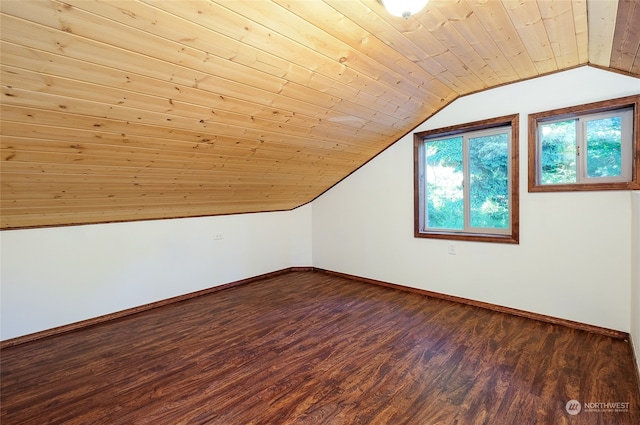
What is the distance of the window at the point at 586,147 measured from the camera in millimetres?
2459

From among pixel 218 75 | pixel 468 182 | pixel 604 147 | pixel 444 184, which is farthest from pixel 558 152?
pixel 218 75

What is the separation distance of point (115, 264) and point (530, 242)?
4.37 meters

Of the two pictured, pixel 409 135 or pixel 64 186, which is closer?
pixel 64 186

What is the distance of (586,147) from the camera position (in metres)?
2.67

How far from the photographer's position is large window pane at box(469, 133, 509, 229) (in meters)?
3.16

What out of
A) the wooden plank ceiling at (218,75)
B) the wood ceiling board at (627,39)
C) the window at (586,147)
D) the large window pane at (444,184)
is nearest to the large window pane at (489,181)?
the large window pane at (444,184)

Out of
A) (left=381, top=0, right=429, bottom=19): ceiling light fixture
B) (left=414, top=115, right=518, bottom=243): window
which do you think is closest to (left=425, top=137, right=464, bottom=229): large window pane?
(left=414, top=115, right=518, bottom=243): window

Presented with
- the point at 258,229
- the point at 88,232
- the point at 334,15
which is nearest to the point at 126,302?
the point at 88,232

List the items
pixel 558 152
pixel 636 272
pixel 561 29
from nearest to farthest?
pixel 561 29 < pixel 636 272 < pixel 558 152

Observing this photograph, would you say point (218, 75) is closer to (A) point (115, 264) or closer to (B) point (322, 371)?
(B) point (322, 371)

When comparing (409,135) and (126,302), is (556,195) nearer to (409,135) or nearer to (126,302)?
(409,135)

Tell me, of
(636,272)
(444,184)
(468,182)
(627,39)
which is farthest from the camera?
Answer: (444,184)

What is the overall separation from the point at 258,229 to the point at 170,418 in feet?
10.1

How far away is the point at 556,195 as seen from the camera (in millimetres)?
2744
